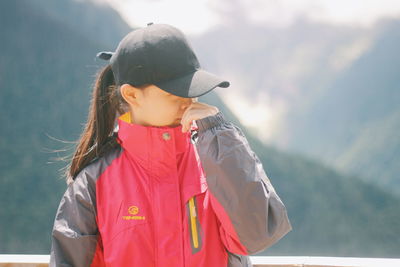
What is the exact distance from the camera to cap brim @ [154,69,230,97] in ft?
3.50

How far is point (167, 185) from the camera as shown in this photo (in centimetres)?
113

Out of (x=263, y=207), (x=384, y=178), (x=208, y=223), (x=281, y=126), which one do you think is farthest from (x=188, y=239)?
(x=384, y=178)

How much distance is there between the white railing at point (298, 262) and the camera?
1449 mm

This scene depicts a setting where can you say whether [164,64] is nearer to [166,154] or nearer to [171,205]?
[166,154]

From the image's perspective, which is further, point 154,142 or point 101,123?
point 101,123

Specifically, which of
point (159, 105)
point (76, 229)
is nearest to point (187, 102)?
point (159, 105)

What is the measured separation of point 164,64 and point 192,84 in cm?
8

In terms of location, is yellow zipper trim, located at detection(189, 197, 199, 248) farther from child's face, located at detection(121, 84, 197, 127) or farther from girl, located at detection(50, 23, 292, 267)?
child's face, located at detection(121, 84, 197, 127)

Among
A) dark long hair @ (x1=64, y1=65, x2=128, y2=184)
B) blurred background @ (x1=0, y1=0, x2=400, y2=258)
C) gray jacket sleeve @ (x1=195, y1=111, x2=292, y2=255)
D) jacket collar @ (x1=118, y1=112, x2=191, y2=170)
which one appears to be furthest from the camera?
blurred background @ (x1=0, y1=0, x2=400, y2=258)

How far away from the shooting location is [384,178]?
4.23m

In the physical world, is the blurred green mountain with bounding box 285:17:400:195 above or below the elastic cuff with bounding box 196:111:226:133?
below

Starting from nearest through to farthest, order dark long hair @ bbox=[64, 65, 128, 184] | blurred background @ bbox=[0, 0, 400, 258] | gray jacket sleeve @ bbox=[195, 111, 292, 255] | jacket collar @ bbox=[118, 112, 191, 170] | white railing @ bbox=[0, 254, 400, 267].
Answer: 1. gray jacket sleeve @ bbox=[195, 111, 292, 255]
2. jacket collar @ bbox=[118, 112, 191, 170]
3. dark long hair @ bbox=[64, 65, 128, 184]
4. white railing @ bbox=[0, 254, 400, 267]
5. blurred background @ bbox=[0, 0, 400, 258]

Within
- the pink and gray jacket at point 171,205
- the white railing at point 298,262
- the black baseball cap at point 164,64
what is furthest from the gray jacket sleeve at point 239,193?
the white railing at point 298,262

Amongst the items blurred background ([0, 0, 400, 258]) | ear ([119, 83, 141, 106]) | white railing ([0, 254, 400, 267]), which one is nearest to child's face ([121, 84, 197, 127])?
ear ([119, 83, 141, 106])
